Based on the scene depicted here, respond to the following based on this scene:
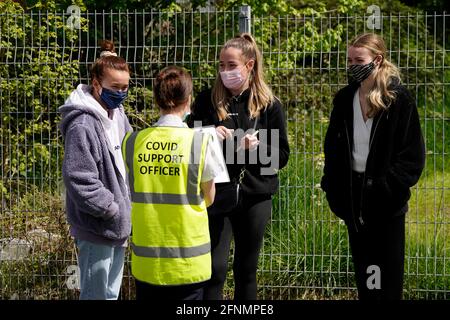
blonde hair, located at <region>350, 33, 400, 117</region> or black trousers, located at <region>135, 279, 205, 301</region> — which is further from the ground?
blonde hair, located at <region>350, 33, 400, 117</region>

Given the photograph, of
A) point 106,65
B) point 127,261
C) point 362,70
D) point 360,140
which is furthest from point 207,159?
point 127,261

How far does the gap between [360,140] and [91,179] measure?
161 cm

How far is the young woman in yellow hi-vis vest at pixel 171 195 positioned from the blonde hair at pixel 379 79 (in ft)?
3.66

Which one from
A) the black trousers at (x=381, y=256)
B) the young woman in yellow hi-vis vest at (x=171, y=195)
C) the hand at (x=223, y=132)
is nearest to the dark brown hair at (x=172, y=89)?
the young woman in yellow hi-vis vest at (x=171, y=195)

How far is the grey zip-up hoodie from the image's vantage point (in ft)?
14.3

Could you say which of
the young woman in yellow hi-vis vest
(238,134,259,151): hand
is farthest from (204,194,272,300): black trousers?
the young woman in yellow hi-vis vest

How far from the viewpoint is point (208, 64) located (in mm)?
6734

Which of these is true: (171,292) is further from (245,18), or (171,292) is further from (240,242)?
(245,18)

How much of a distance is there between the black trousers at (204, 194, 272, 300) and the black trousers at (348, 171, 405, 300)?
582 mm

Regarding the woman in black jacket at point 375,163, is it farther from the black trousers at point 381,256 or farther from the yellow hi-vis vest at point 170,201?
the yellow hi-vis vest at point 170,201

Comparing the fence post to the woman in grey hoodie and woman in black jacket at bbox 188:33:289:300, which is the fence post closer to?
woman in black jacket at bbox 188:33:289:300

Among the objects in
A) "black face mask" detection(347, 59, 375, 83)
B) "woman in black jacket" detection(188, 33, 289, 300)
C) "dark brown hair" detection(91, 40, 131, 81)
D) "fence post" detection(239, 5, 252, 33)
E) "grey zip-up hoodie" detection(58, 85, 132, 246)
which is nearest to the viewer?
"grey zip-up hoodie" detection(58, 85, 132, 246)
